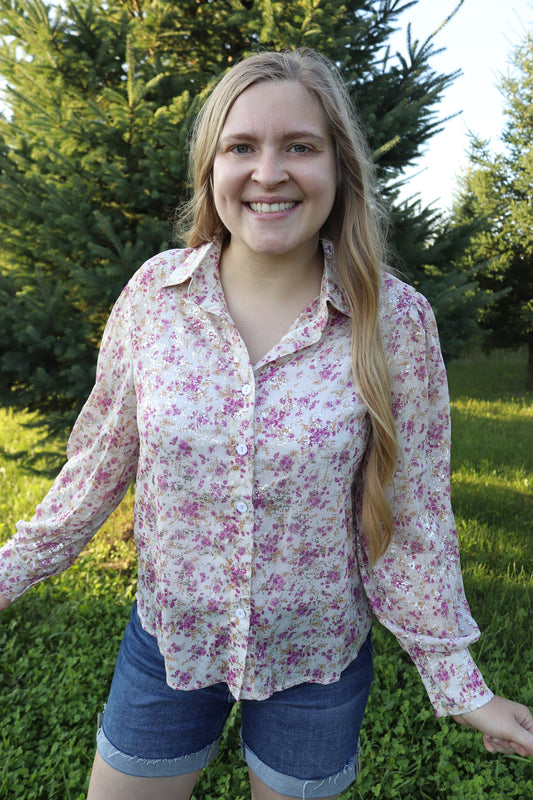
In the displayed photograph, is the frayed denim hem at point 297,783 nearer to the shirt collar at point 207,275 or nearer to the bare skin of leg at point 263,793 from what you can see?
the bare skin of leg at point 263,793

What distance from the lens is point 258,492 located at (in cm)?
133

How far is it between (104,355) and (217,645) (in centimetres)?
75

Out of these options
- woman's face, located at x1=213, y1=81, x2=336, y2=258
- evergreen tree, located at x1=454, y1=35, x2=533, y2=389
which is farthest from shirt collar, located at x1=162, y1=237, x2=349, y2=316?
evergreen tree, located at x1=454, y1=35, x2=533, y2=389

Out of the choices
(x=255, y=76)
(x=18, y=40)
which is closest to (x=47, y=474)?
(x=18, y=40)

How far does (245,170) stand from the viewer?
137cm

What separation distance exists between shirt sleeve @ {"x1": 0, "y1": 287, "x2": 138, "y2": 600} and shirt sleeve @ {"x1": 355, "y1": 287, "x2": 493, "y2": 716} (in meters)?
0.60

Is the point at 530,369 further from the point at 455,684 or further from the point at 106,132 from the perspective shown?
the point at 455,684

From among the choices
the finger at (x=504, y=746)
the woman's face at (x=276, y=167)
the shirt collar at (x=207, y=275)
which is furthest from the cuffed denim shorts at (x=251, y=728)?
the woman's face at (x=276, y=167)

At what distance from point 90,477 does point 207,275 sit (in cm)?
57

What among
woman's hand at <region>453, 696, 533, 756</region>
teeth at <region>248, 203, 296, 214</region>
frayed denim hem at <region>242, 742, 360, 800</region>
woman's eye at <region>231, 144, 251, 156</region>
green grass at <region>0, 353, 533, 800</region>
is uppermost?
woman's eye at <region>231, 144, 251, 156</region>

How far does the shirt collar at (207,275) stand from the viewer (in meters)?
1.43

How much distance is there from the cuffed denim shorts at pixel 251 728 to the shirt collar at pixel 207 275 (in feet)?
2.87

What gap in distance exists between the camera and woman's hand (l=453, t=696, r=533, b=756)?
1.38m

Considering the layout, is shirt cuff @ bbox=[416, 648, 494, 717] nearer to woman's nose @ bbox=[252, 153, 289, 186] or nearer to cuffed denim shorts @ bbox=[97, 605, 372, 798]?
cuffed denim shorts @ bbox=[97, 605, 372, 798]
